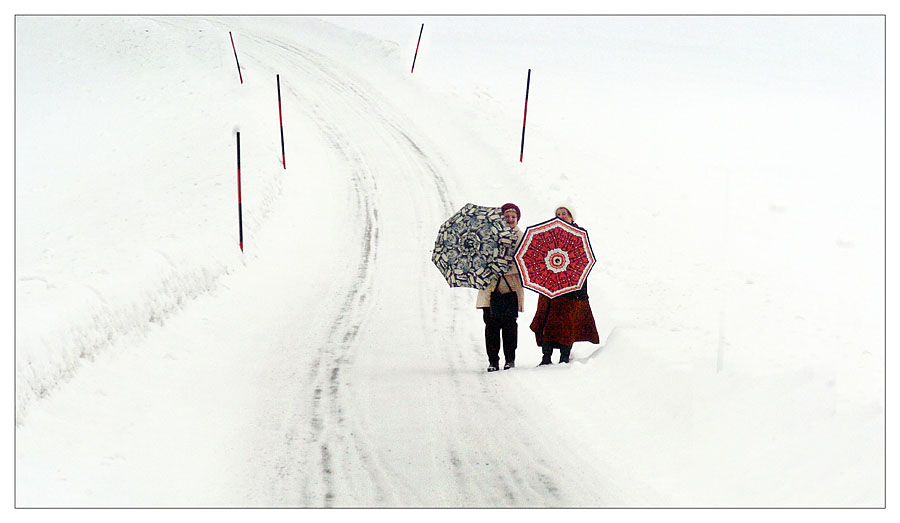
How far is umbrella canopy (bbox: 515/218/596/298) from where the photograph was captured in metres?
8.23

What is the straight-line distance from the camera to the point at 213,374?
340 inches

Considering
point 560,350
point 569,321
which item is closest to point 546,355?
point 560,350

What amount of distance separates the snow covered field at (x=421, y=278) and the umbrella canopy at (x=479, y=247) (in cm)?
115

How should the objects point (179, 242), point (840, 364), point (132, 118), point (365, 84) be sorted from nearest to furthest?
1. point (840, 364)
2. point (179, 242)
3. point (132, 118)
4. point (365, 84)

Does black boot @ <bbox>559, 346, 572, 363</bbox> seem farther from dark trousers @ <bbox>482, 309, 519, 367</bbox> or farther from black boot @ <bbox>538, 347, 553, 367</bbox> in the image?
dark trousers @ <bbox>482, 309, 519, 367</bbox>

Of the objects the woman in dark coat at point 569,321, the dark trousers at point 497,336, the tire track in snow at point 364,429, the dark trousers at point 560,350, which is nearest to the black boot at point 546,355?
the dark trousers at point 560,350

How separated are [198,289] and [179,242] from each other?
1231mm

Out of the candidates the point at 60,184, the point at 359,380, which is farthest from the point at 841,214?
the point at 60,184

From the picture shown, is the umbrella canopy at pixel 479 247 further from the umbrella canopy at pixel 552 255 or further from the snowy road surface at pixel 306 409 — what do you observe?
the snowy road surface at pixel 306 409

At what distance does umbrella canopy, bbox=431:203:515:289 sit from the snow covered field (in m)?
1.15

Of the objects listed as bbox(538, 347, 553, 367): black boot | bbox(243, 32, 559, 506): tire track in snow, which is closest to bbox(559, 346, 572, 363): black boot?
bbox(538, 347, 553, 367): black boot

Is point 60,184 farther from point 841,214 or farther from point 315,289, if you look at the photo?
point 841,214

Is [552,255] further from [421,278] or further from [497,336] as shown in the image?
[421,278]

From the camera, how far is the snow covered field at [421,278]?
20.5ft
